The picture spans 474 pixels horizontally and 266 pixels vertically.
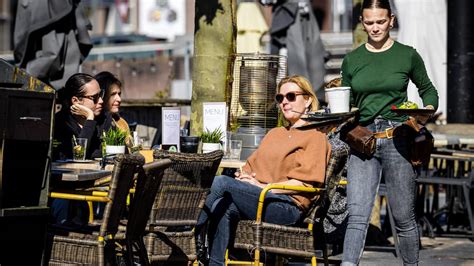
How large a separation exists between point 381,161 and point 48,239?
2181mm

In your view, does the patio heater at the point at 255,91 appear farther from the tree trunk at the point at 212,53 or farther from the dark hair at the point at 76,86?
the dark hair at the point at 76,86

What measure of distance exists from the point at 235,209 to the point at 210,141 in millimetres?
984

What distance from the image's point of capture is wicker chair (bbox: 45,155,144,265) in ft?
20.9

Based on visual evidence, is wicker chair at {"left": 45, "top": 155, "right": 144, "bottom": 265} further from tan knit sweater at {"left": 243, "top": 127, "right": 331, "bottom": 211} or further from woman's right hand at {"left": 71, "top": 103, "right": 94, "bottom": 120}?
woman's right hand at {"left": 71, "top": 103, "right": 94, "bottom": 120}

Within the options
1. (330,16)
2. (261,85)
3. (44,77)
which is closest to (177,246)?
(261,85)

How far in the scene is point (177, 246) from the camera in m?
7.14

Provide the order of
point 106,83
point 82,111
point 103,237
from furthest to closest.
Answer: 1. point 106,83
2. point 82,111
3. point 103,237

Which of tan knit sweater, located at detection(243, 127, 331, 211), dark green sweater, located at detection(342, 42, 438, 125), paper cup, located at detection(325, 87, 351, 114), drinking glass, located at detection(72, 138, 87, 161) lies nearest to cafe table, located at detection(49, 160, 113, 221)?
drinking glass, located at detection(72, 138, 87, 161)

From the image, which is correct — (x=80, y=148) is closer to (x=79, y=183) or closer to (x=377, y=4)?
(x=79, y=183)

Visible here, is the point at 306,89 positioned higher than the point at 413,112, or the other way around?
the point at 306,89

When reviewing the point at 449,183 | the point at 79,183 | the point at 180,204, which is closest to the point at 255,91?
the point at 180,204

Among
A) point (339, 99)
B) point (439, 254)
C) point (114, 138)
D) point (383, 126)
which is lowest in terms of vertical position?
point (439, 254)

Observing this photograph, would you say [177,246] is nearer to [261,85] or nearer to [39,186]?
[39,186]

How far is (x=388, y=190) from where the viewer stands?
24.6 ft
